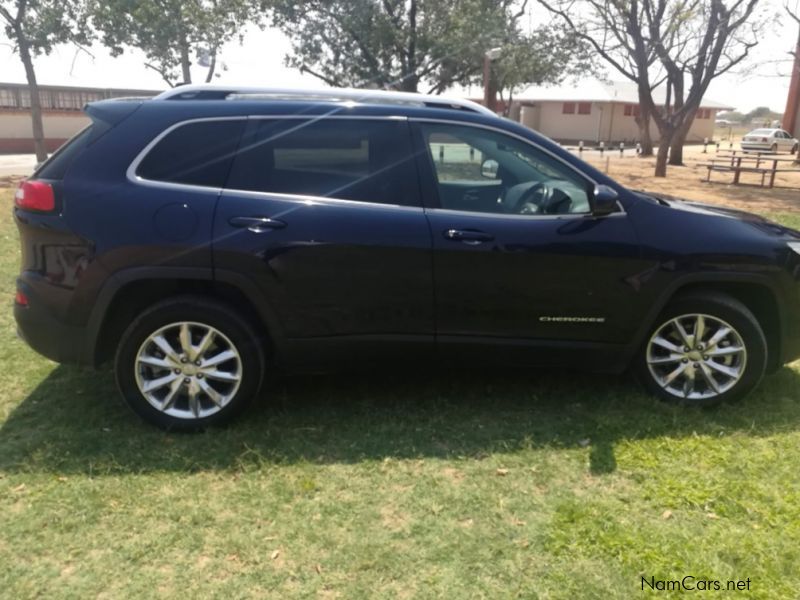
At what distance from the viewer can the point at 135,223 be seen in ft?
11.4

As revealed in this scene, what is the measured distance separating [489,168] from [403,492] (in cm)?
202

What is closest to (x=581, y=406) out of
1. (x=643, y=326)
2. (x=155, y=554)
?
(x=643, y=326)

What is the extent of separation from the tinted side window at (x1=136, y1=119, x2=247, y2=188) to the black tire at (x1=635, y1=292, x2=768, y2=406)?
2.59 metres

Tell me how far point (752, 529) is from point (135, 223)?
3231 mm

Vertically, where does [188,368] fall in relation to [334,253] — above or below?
below

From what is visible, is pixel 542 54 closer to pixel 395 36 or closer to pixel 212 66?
pixel 395 36

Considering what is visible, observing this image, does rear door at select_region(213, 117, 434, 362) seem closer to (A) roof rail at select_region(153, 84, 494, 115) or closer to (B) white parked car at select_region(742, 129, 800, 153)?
(A) roof rail at select_region(153, 84, 494, 115)

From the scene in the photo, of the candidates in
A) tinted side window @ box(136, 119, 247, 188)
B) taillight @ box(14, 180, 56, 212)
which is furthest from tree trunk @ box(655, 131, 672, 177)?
taillight @ box(14, 180, 56, 212)

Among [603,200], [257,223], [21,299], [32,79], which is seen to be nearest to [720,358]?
[603,200]

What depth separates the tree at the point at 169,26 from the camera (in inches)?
726

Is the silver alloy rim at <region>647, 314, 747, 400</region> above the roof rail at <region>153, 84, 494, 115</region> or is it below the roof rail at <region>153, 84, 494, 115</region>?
below

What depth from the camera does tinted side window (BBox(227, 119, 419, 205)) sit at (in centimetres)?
364

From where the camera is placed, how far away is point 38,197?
3.55m

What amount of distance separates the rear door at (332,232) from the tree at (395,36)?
1976 centimetres
